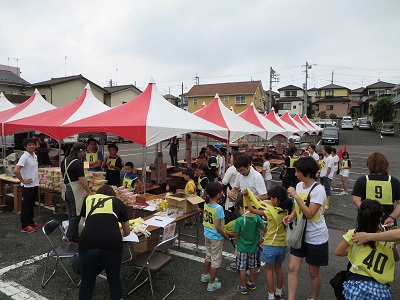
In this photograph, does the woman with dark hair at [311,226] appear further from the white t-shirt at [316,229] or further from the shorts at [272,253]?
the shorts at [272,253]

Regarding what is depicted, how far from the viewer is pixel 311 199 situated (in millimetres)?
2879

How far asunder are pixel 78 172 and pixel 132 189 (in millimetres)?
1860

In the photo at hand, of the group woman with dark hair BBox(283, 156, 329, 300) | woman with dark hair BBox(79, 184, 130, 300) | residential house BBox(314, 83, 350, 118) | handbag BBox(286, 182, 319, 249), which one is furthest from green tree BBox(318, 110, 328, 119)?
woman with dark hair BBox(79, 184, 130, 300)

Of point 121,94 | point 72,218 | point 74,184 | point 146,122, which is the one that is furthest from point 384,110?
point 72,218

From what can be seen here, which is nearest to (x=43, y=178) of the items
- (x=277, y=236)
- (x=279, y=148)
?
(x=277, y=236)

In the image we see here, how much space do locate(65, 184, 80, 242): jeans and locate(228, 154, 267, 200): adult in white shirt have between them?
2.77 metres

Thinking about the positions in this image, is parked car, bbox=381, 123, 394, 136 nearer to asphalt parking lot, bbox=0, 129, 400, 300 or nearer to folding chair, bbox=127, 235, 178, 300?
asphalt parking lot, bbox=0, 129, 400, 300

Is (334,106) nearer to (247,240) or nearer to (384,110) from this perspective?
(384,110)

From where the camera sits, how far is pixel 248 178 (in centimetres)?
416

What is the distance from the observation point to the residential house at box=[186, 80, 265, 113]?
3953 centimetres

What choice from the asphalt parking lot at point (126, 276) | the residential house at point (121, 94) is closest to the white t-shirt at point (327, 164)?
the asphalt parking lot at point (126, 276)

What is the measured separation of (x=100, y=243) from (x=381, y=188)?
3.18 metres

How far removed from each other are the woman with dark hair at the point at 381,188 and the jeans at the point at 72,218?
166 inches

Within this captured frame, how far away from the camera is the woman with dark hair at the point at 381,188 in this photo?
3.32 metres
